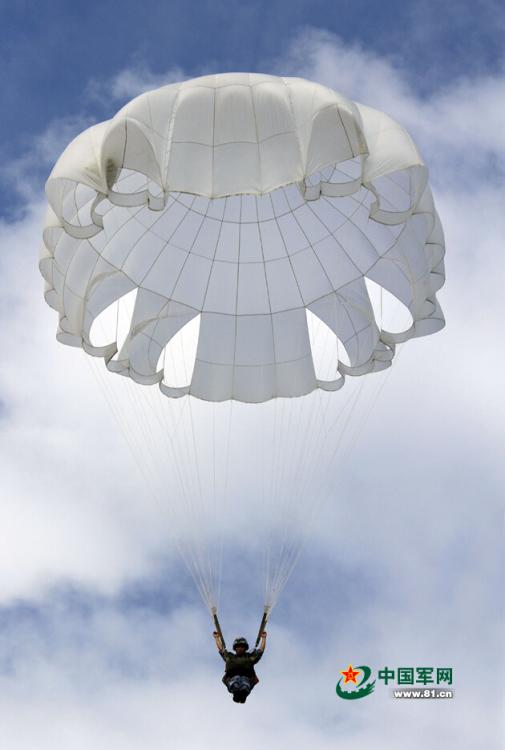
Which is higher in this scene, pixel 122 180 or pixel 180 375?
pixel 122 180

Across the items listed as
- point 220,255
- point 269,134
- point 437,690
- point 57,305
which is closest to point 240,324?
point 220,255

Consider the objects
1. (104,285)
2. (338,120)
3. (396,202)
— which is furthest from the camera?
(104,285)

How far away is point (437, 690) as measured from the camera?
3131 centimetres

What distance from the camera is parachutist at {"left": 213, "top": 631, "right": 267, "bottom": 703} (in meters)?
24.1

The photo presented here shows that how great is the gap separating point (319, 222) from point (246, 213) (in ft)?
4.72

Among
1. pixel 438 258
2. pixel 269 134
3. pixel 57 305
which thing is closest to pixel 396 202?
pixel 438 258

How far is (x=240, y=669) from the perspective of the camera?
79.3ft

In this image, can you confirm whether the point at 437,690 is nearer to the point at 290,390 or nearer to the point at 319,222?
the point at 290,390

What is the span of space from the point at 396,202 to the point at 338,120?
287 centimetres

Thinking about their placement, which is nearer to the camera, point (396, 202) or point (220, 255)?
A: point (396, 202)

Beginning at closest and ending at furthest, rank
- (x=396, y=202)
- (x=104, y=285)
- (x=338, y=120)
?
(x=338, y=120)
(x=396, y=202)
(x=104, y=285)

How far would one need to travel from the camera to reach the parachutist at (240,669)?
79.0 ft

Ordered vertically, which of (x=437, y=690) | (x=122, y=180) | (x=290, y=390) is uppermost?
(x=122, y=180)

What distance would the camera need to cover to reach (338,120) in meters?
22.4
